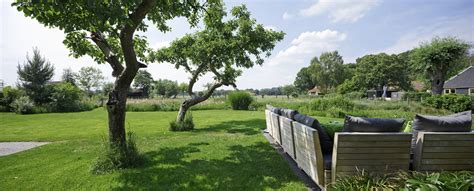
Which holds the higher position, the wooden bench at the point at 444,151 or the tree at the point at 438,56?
the tree at the point at 438,56

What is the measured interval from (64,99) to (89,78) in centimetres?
2600

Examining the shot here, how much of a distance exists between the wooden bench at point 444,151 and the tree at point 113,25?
4080mm

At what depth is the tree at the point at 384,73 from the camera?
36.6 m

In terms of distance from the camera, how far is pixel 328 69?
4597 centimetres

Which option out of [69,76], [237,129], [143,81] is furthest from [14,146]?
[143,81]

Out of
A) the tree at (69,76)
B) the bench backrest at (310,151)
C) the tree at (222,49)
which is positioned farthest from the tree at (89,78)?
the bench backrest at (310,151)

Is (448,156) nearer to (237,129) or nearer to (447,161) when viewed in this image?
(447,161)

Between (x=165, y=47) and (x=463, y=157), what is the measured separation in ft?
30.8

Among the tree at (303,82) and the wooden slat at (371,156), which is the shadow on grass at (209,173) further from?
the tree at (303,82)

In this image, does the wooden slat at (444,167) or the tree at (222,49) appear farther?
the tree at (222,49)

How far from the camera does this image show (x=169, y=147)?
574cm

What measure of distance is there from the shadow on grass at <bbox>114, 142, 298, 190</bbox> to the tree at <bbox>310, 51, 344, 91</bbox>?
4393cm

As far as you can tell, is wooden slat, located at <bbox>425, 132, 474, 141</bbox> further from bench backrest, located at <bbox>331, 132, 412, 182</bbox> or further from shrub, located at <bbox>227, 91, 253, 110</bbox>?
shrub, located at <bbox>227, 91, 253, 110</bbox>

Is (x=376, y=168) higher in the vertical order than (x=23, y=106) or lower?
lower
